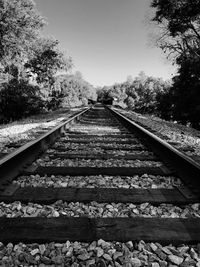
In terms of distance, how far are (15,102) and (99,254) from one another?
1606cm

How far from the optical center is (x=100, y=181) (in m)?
2.68

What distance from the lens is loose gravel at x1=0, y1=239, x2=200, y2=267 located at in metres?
1.45

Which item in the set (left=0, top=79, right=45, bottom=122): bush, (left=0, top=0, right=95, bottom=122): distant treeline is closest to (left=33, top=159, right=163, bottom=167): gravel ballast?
(left=0, top=79, right=45, bottom=122): bush

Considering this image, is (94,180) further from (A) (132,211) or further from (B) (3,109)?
(B) (3,109)

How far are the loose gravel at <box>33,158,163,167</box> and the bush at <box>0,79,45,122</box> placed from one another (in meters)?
13.6

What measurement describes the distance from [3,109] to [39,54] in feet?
34.7

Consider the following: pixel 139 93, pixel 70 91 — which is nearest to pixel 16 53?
pixel 70 91

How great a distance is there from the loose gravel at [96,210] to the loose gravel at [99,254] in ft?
1.18

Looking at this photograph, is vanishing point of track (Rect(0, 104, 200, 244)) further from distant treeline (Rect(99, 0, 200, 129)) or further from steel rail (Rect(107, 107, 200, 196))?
distant treeline (Rect(99, 0, 200, 129))

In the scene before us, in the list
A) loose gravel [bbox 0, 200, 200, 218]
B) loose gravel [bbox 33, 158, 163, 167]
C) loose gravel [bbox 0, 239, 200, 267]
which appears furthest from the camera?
loose gravel [bbox 33, 158, 163, 167]

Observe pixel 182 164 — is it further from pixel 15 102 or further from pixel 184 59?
pixel 184 59

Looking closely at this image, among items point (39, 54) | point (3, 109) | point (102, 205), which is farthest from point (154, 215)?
point (39, 54)

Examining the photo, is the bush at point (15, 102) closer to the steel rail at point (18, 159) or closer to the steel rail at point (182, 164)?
the steel rail at point (18, 159)

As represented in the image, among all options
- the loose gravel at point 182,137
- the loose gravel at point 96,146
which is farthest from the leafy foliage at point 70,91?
→ the loose gravel at point 96,146
